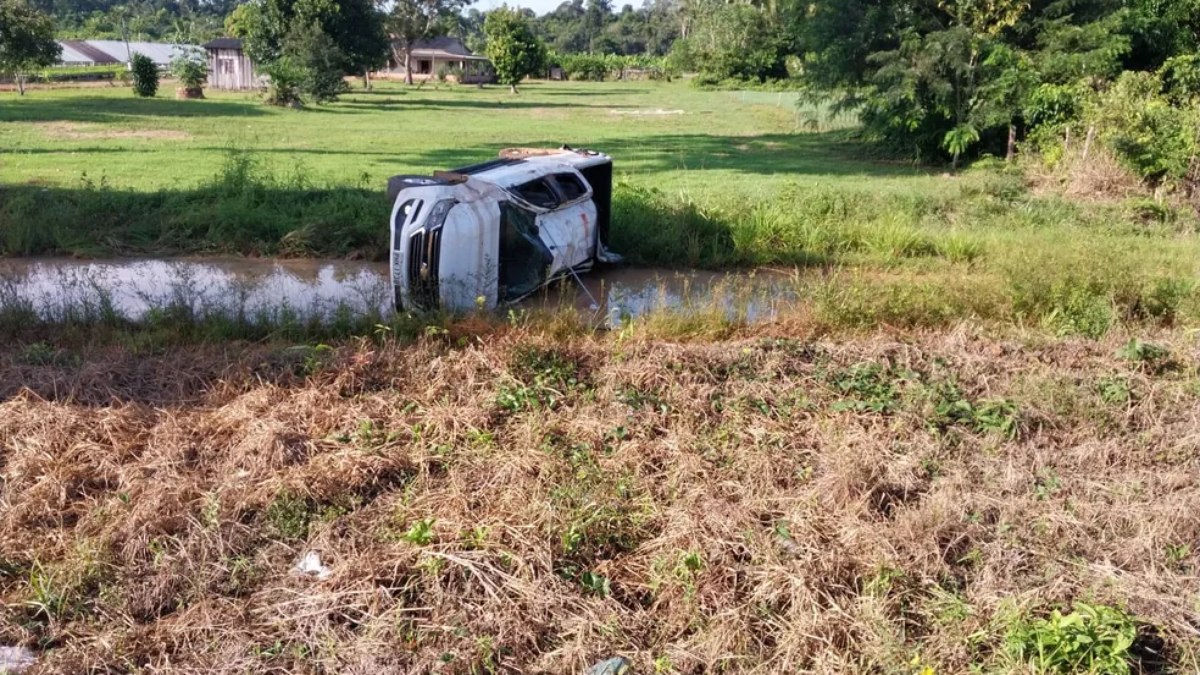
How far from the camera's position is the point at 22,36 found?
31.3 m

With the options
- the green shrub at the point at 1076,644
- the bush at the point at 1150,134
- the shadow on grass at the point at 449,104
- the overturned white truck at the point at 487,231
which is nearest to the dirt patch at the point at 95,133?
the shadow on grass at the point at 449,104

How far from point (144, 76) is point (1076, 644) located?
42836 mm

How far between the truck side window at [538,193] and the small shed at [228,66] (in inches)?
1859

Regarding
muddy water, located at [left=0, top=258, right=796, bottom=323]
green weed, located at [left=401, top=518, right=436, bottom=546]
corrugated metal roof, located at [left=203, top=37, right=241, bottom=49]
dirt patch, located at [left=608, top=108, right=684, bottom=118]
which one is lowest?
muddy water, located at [left=0, top=258, right=796, bottom=323]

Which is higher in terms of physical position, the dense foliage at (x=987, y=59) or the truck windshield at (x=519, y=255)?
the dense foliage at (x=987, y=59)

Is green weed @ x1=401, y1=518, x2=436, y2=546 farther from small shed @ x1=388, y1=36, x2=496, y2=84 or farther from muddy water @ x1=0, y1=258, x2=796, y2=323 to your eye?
small shed @ x1=388, y1=36, x2=496, y2=84

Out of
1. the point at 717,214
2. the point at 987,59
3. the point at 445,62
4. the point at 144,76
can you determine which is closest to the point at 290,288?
the point at 717,214

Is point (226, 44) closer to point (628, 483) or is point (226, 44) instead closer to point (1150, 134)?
point (1150, 134)

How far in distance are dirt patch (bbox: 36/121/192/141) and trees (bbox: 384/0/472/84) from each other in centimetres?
3226

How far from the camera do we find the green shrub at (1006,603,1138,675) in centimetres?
376

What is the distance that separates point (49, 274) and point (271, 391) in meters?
7.07

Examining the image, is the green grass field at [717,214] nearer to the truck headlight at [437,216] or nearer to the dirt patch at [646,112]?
the truck headlight at [437,216]

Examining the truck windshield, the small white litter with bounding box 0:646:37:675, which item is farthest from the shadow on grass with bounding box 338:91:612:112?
the small white litter with bounding box 0:646:37:675

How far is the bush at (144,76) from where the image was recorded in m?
39.3
